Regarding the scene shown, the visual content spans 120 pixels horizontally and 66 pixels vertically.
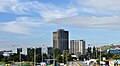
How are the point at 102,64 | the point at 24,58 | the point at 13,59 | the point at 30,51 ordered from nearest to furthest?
the point at 102,64
the point at 13,59
the point at 24,58
the point at 30,51

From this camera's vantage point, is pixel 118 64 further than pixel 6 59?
No

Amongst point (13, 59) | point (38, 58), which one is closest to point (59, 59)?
point (38, 58)

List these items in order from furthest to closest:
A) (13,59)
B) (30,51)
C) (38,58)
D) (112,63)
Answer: (30,51)
(13,59)
(38,58)
(112,63)

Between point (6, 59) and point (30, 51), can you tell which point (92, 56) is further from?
point (6, 59)

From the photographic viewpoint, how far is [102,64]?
9294 cm

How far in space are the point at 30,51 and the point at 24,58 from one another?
65.4 ft

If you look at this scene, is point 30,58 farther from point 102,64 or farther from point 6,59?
point 102,64

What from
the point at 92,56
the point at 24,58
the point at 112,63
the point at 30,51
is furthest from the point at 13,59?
the point at 112,63

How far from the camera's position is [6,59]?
159 m

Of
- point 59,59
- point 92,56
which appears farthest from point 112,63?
point 92,56

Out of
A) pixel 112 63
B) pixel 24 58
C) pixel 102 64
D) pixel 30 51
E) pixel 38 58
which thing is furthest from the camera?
pixel 30 51

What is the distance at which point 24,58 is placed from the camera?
179 meters

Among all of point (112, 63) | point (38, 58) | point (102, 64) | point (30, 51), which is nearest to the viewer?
point (112, 63)

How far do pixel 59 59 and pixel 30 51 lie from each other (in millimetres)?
51899
